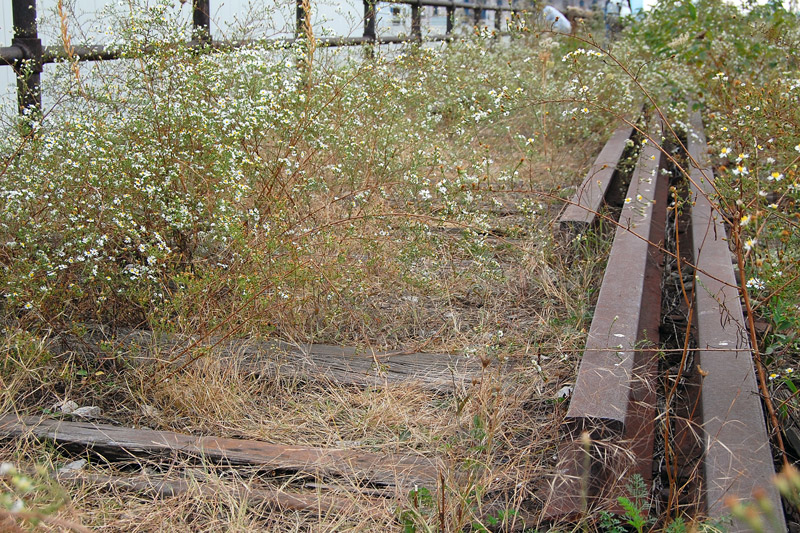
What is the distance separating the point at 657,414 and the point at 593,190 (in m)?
3.06

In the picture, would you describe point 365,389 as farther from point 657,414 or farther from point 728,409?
point 728,409

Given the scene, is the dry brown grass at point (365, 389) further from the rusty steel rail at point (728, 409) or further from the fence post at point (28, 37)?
the fence post at point (28, 37)

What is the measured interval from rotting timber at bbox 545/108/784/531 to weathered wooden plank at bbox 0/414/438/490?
51 cm

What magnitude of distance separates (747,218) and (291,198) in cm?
266

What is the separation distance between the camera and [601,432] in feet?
7.86

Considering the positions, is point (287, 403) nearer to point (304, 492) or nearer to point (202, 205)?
point (304, 492)

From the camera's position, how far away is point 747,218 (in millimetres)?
2438

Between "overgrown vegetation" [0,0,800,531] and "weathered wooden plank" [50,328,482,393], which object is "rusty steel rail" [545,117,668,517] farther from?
"weathered wooden plank" [50,328,482,393]

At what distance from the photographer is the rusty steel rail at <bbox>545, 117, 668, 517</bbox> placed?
2271 mm

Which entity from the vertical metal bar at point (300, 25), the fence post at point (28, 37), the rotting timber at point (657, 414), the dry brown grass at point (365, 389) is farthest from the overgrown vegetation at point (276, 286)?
the fence post at point (28, 37)

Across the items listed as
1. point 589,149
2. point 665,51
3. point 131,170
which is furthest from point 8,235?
point 665,51

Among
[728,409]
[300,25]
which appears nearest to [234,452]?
[728,409]

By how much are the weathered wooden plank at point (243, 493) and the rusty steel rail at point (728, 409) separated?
1002 mm

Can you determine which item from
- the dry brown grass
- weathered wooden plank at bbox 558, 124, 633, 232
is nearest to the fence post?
the dry brown grass
